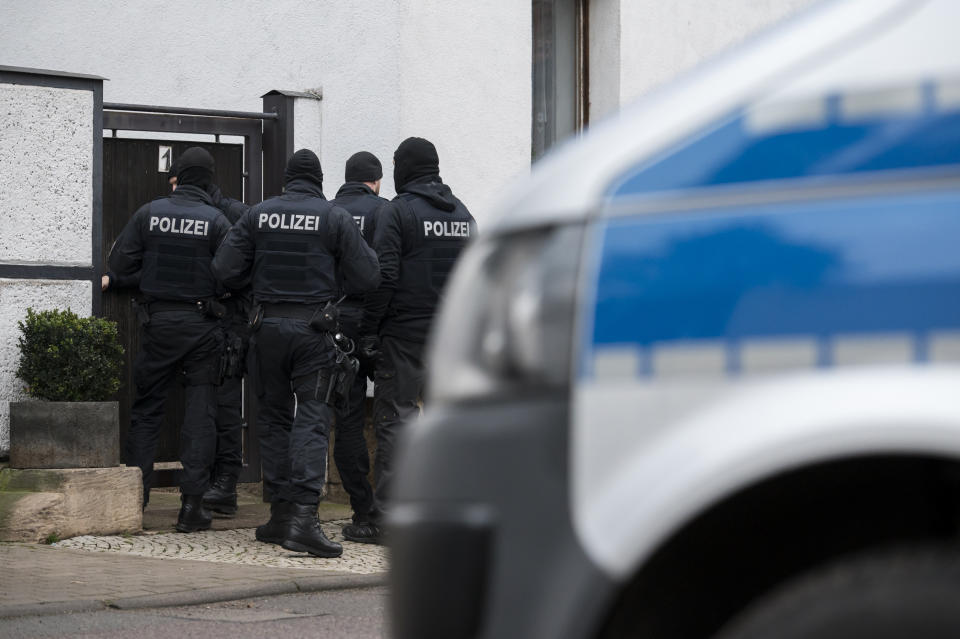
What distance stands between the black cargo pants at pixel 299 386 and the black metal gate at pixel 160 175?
191cm

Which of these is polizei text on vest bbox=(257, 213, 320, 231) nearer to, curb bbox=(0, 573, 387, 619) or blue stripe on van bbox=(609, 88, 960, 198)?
curb bbox=(0, 573, 387, 619)

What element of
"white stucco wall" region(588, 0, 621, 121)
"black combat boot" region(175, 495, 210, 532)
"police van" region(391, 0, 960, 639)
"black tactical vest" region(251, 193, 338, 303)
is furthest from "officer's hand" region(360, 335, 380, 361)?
"police van" region(391, 0, 960, 639)

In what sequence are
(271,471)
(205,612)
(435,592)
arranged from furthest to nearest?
(271,471), (205,612), (435,592)

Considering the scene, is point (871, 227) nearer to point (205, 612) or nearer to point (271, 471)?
point (205, 612)

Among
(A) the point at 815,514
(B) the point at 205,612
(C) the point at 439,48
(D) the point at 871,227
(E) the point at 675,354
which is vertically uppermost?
(C) the point at 439,48

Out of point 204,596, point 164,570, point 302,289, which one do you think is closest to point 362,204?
point 302,289

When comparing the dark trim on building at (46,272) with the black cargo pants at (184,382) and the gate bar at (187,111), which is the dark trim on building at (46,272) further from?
the gate bar at (187,111)

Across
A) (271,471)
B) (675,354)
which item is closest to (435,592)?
(675,354)

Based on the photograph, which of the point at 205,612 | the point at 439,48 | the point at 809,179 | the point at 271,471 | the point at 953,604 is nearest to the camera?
the point at 953,604

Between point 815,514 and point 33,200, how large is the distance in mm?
6824

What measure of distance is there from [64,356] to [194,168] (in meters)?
1.36

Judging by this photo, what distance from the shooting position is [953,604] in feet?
5.79

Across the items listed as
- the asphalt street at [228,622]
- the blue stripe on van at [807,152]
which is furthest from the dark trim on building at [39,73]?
the blue stripe on van at [807,152]

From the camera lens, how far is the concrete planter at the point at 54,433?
25.1ft
